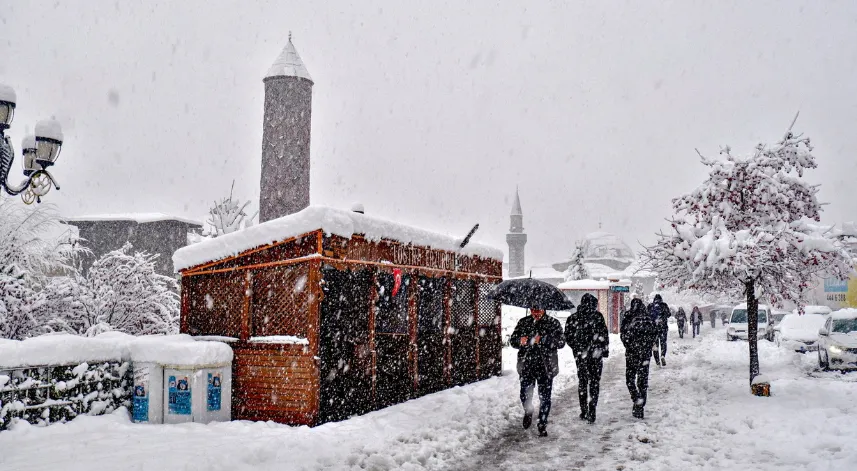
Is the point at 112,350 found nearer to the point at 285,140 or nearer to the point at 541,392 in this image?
the point at 541,392

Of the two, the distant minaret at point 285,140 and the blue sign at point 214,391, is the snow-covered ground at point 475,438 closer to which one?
the blue sign at point 214,391

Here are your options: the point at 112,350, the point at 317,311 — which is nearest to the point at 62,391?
the point at 112,350

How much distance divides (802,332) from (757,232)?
13004 millimetres

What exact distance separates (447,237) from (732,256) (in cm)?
549

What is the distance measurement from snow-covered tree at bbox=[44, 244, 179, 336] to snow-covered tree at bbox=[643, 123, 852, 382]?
12.5m

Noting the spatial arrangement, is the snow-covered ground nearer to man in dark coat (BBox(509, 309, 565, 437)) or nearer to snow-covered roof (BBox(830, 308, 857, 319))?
man in dark coat (BBox(509, 309, 565, 437))

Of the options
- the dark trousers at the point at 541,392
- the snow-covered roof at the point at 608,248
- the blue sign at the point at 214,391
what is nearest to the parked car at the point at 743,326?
the dark trousers at the point at 541,392

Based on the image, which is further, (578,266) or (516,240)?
(516,240)

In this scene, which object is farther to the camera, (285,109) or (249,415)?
(285,109)

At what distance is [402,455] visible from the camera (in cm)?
710

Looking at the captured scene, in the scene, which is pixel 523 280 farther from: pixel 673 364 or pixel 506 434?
pixel 673 364

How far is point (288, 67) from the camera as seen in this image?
40.8 m

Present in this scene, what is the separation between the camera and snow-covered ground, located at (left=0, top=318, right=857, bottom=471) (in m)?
6.87

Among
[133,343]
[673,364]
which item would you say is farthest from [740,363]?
[133,343]
